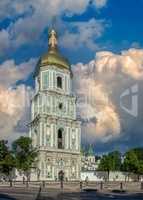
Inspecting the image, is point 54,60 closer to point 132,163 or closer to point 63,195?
point 132,163

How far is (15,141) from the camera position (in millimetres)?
98688

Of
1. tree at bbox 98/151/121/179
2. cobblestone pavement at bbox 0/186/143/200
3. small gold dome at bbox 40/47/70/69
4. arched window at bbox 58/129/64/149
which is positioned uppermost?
small gold dome at bbox 40/47/70/69

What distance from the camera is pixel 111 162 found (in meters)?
133

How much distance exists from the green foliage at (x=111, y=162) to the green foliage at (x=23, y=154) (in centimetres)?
3558

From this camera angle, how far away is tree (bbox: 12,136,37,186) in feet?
319

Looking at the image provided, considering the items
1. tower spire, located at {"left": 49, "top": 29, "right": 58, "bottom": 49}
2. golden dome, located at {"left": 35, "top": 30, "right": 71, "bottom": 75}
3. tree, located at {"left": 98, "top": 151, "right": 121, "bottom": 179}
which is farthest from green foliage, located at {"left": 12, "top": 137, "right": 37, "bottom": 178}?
tower spire, located at {"left": 49, "top": 29, "right": 58, "bottom": 49}

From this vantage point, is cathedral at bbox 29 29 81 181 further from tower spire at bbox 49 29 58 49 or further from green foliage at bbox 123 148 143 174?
green foliage at bbox 123 148 143 174

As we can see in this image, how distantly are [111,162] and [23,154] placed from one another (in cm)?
4128

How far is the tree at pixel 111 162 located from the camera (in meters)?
132

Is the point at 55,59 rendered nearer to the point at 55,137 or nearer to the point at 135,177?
the point at 55,137

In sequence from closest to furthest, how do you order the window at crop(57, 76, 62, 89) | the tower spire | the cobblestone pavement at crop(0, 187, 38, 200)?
1. the cobblestone pavement at crop(0, 187, 38, 200)
2. the window at crop(57, 76, 62, 89)
3. the tower spire

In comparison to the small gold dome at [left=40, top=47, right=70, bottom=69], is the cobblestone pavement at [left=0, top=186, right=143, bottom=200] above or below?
below

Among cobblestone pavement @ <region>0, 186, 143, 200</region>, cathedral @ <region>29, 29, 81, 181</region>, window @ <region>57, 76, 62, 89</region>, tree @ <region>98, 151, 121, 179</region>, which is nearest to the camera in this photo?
cobblestone pavement @ <region>0, 186, 143, 200</region>

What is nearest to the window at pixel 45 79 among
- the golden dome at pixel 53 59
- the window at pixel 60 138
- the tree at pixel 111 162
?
the golden dome at pixel 53 59
